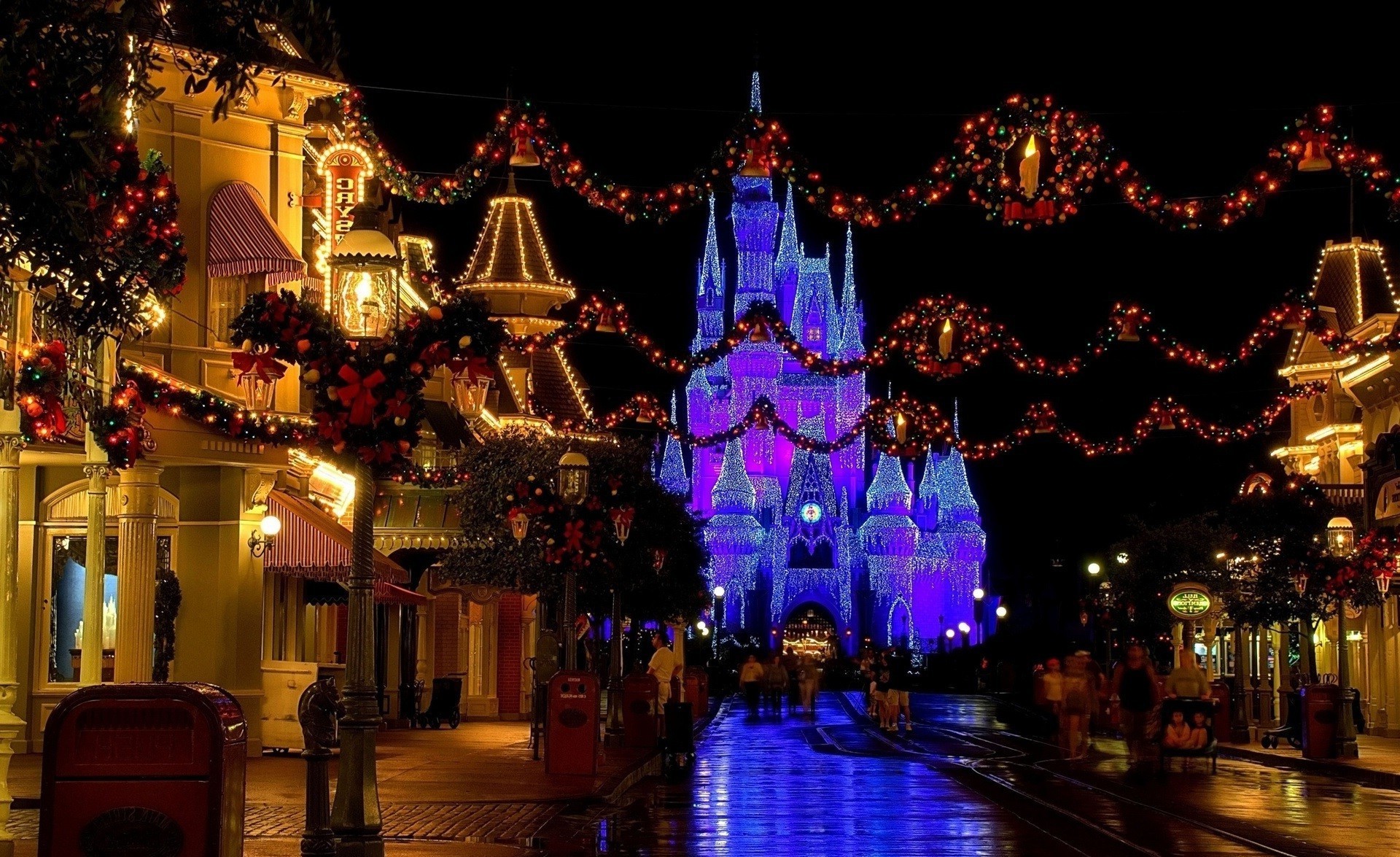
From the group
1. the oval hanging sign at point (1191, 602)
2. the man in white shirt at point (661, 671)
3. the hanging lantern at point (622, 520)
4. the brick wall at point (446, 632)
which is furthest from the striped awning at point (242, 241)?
the oval hanging sign at point (1191, 602)

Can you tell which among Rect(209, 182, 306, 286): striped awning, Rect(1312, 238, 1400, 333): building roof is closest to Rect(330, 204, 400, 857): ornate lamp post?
Rect(209, 182, 306, 286): striped awning

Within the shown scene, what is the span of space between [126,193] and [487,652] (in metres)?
34.5

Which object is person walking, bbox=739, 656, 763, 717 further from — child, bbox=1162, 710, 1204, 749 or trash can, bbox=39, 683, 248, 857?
trash can, bbox=39, 683, 248, 857

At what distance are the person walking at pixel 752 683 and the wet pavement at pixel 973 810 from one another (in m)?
17.4

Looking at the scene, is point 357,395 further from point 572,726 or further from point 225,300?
point 225,300

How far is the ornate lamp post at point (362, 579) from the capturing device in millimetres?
13070

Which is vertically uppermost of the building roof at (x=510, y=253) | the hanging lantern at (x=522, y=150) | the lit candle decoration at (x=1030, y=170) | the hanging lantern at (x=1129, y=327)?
the building roof at (x=510, y=253)

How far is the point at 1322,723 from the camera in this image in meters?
30.1

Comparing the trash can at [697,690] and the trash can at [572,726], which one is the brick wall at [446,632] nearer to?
the trash can at [697,690]

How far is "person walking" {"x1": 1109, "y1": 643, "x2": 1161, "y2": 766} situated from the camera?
2647 cm

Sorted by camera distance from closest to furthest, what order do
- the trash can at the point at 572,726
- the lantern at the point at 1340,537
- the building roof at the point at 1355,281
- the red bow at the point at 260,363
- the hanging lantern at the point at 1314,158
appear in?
the red bow at the point at 260,363 < the hanging lantern at the point at 1314,158 < the trash can at the point at 572,726 < the lantern at the point at 1340,537 < the building roof at the point at 1355,281

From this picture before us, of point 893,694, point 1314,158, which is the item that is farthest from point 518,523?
point 893,694

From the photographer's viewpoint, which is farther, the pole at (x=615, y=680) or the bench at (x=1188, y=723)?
the pole at (x=615, y=680)

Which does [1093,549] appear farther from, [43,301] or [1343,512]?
[43,301]
